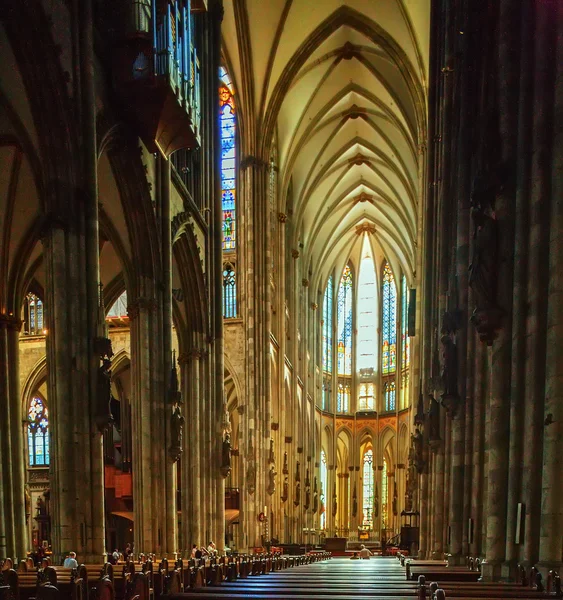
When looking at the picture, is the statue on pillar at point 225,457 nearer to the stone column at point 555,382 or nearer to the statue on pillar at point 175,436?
the statue on pillar at point 175,436

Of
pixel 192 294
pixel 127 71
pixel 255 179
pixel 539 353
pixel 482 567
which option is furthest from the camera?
pixel 255 179

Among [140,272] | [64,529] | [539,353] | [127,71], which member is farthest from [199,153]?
[539,353]

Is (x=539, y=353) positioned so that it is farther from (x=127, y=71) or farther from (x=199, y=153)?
(x=199, y=153)

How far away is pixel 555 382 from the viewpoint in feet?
30.5

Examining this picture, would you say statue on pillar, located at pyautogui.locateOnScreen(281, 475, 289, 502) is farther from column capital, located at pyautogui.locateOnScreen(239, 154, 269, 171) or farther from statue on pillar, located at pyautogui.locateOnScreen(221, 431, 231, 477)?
column capital, located at pyautogui.locateOnScreen(239, 154, 269, 171)

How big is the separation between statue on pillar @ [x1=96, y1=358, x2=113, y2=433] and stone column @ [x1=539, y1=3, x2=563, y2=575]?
836 cm

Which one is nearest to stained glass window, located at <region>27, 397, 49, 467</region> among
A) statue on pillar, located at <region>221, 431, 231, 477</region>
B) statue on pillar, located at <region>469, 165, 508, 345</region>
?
statue on pillar, located at <region>221, 431, 231, 477</region>

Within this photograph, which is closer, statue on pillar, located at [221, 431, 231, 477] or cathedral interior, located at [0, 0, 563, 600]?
cathedral interior, located at [0, 0, 563, 600]

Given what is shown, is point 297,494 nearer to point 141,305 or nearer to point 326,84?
point 326,84

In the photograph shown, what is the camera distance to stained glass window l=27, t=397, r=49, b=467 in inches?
1421

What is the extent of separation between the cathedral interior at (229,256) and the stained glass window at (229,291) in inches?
7.1

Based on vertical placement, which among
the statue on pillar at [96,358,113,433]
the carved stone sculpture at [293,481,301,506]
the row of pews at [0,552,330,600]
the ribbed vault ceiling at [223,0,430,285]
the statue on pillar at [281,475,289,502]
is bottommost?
the carved stone sculpture at [293,481,301,506]

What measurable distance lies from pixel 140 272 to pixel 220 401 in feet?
25.5

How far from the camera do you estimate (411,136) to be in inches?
1556
